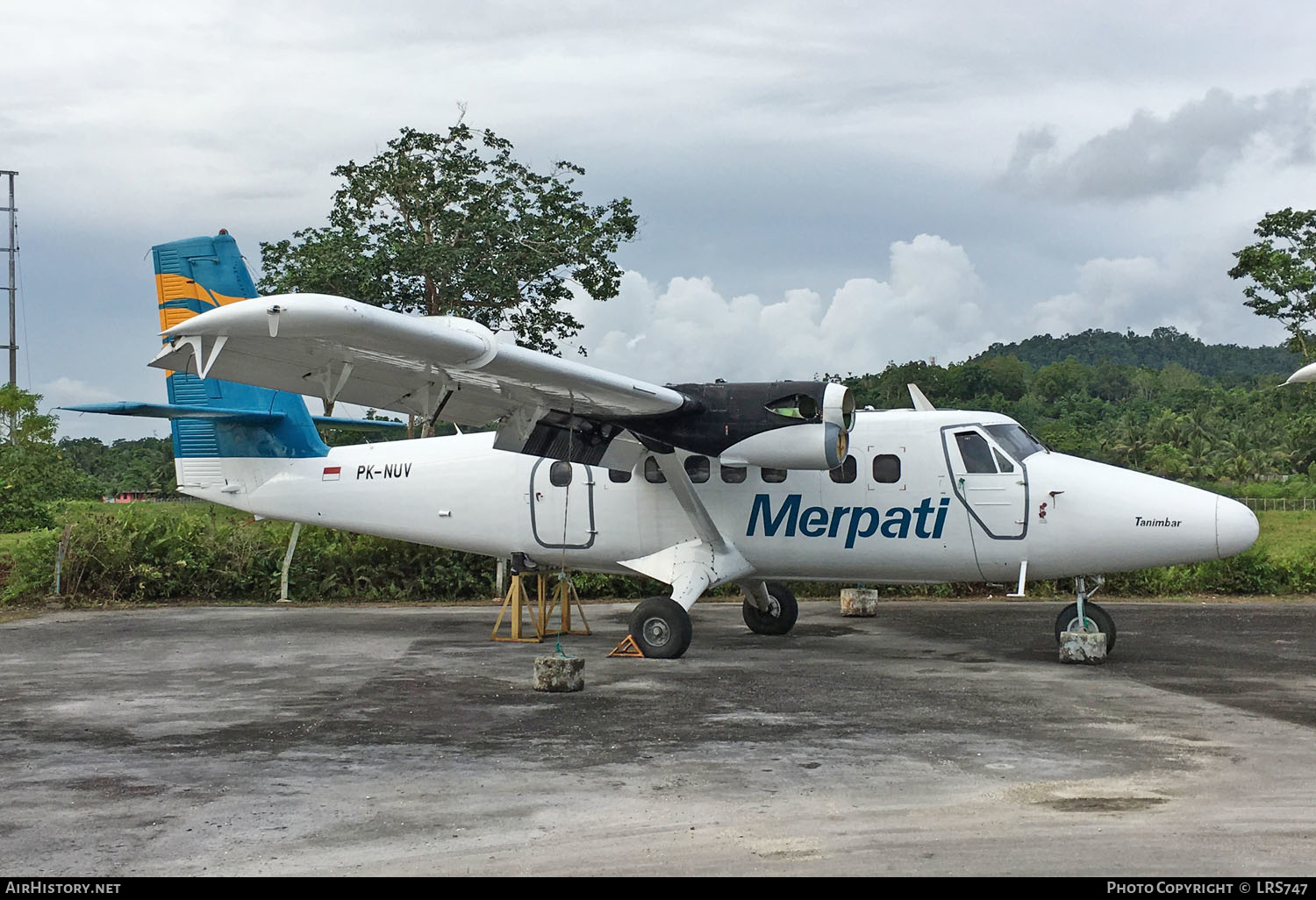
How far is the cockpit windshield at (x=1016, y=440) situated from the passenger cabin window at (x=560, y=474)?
15.8 ft

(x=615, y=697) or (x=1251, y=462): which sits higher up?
(x=1251, y=462)

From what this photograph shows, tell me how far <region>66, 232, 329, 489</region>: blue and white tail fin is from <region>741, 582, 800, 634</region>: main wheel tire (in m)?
5.89

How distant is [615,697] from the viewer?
1013 cm

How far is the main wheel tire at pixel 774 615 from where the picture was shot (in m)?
14.9

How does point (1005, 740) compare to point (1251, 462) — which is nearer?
point (1005, 740)

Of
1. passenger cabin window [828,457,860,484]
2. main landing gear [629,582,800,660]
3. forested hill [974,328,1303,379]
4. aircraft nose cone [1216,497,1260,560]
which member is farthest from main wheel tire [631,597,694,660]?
forested hill [974,328,1303,379]

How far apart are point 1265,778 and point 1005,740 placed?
1.71 m

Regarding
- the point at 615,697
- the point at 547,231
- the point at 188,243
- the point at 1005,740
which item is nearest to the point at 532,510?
the point at 615,697

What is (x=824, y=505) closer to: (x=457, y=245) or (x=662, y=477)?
(x=662, y=477)

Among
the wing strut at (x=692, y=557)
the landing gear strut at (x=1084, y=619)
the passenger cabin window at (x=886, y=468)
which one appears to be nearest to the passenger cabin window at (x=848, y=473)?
the passenger cabin window at (x=886, y=468)

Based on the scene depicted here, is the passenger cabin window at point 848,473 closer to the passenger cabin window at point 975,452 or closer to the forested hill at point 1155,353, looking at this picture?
the passenger cabin window at point 975,452
